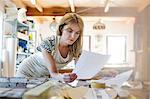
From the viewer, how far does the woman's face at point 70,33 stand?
2.70 feet

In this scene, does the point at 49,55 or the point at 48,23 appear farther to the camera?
the point at 48,23

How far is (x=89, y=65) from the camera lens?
2.31 ft

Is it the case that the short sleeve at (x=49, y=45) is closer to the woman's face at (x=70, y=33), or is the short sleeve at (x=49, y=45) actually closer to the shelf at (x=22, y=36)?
the woman's face at (x=70, y=33)

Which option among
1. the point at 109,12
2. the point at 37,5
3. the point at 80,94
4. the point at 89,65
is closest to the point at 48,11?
the point at 37,5

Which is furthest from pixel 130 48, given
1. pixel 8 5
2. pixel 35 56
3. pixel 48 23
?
pixel 8 5

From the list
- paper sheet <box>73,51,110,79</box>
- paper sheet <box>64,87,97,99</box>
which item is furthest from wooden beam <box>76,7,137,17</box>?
paper sheet <box>64,87,97,99</box>

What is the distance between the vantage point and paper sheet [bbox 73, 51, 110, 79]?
0.70 meters

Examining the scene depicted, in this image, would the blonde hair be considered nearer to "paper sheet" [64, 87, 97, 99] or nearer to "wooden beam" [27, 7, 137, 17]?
"wooden beam" [27, 7, 137, 17]

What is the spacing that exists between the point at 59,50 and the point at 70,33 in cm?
9

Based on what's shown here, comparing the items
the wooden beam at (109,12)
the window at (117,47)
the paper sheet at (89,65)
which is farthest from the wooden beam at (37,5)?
the paper sheet at (89,65)

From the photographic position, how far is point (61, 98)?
1.24 feet

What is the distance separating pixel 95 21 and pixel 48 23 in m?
0.25

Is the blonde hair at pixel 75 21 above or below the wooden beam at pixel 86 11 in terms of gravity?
below

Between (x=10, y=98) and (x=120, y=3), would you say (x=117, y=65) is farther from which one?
(x=10, y=98)
